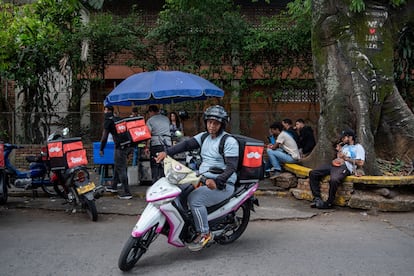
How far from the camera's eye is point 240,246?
5496 millimetres

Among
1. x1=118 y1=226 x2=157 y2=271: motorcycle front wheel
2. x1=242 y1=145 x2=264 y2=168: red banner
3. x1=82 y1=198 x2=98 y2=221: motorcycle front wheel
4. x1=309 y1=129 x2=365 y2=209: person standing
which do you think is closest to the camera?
x1=118 y1=226 x2=157 y2=271: motorcycle front wheel

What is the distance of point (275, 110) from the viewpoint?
12.9m

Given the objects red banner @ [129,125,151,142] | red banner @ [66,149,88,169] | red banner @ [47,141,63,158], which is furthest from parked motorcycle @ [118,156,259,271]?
red banner @ [129,125,151,142]

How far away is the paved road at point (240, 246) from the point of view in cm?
471

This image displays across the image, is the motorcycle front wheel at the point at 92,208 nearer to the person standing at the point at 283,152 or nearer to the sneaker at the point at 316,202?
the sneaker at the point at 316,202

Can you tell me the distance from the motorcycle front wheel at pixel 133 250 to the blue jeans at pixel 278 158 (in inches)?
195

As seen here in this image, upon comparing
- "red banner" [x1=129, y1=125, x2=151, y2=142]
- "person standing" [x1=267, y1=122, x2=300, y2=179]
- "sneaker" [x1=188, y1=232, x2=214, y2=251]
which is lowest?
"sneaker" [x1=188, y1=232, x2=214, y2=251]

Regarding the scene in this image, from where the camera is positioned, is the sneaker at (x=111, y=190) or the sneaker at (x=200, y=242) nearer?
the sneaker at (x=200, y=242)

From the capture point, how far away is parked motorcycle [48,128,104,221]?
22.1 ft

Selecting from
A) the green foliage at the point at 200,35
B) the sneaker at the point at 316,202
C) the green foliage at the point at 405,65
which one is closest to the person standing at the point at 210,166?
the sneaker at the point at 316,202

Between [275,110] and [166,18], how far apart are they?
4.03m

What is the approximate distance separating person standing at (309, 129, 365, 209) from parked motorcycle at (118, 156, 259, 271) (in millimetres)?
2586

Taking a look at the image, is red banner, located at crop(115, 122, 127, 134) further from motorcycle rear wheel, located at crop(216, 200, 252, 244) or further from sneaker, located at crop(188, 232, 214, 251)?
sneaker, located at crop(188, 232, 214, 251)

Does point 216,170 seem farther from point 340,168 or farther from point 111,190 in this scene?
point 111,190
